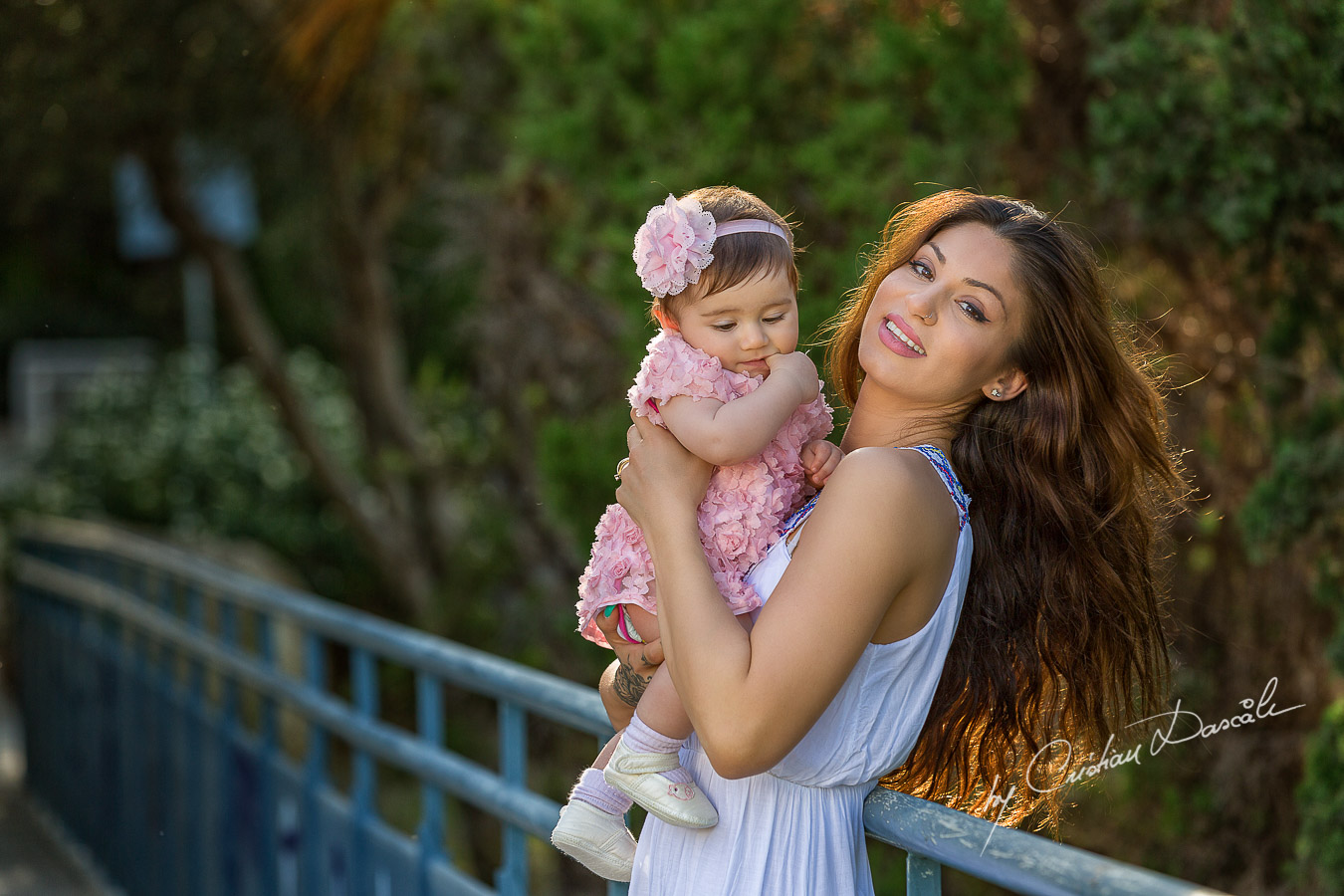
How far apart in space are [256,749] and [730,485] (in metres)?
2.60

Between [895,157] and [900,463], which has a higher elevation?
[895,157]

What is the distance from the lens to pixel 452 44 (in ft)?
19.8

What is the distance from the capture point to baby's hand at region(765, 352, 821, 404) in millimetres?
1760

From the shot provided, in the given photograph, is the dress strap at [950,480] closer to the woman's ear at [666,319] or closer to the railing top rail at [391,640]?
the woman's ear at [666,319]

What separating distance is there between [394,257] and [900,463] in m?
11.4

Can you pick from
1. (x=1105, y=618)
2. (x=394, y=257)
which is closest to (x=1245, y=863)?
(x=1105, y=618)

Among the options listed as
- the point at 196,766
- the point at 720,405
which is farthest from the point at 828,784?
the point at 196,766

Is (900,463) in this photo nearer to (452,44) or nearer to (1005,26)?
(1005,26)

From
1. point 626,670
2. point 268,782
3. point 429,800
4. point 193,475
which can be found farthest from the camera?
point 193,475

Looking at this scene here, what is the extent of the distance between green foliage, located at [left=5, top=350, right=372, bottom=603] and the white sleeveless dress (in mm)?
7631

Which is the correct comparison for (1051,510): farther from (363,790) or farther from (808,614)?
(363,790)

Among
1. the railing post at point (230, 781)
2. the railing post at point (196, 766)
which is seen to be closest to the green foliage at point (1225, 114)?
the railing post at point (230, 781)

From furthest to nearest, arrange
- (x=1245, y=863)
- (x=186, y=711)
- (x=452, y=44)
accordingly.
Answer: (x=452, y=44) < (x=186, y=711) < (x=1245, y=863)

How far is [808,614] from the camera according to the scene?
62.3 inches
